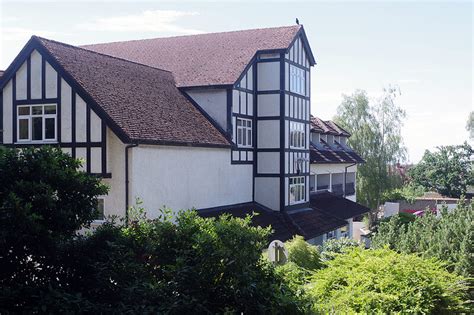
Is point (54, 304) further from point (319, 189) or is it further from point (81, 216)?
point (319, 189)

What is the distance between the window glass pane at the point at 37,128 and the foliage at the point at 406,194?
35.1 m

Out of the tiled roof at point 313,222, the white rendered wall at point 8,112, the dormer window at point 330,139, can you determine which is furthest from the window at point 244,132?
the dormer window at point 330,139

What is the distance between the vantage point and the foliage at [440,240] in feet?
47.0

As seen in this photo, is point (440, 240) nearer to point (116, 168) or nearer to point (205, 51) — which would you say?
point (116, 168)

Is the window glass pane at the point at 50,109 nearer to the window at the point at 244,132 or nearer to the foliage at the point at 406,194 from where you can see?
the window at the point at 244,132

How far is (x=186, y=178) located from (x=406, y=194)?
1617 inches

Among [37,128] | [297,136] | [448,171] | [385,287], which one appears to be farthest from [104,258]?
[448,171]

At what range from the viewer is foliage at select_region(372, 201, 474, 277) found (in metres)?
14.3

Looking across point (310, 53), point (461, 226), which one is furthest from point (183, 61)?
point (461, 226)

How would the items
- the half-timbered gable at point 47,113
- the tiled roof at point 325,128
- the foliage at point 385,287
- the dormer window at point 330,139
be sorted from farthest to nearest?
the dormer window at point 330,139 < the tiled roof at point 325,128 < the half-timbered gable at point 47,113 < the foliage at point 385,287

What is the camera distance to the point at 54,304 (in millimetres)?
7352

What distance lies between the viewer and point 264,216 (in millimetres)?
25844

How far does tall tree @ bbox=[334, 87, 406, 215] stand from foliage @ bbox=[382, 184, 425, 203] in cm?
374

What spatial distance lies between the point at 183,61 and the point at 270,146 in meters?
5.94
